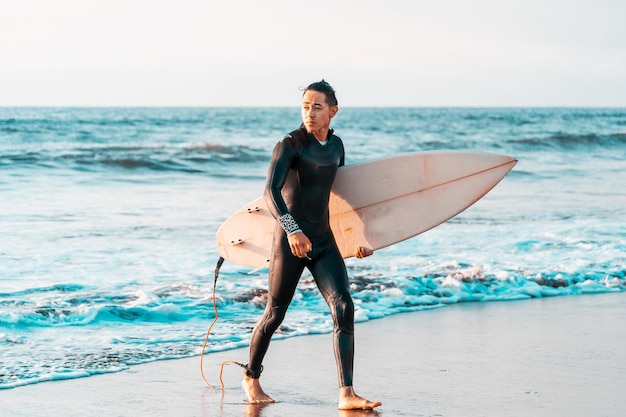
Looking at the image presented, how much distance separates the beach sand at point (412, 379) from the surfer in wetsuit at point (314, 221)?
373 millimetres

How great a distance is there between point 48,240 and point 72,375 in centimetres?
518

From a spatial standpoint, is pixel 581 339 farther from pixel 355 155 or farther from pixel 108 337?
pixel 355 155

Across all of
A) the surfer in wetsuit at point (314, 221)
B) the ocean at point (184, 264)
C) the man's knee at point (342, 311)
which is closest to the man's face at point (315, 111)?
the surfer in wetsuit at point (314, 221)

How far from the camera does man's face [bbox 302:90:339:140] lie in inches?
165

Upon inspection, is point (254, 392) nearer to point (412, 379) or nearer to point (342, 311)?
point (342, 311)

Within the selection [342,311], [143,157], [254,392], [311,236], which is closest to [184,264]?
[254,392]

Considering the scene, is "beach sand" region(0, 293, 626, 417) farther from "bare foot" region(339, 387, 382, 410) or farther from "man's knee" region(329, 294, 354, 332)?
"man's knee" region(329, 294, 354, 332)

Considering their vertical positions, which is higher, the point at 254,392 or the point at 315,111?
the point at 315,111

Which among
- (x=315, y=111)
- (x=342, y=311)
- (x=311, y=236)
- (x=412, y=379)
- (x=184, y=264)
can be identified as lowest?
(x=184, y=264)

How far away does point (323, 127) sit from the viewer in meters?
4.25

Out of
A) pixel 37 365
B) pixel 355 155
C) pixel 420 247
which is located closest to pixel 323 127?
pixel 37 365

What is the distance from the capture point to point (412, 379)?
496 cm

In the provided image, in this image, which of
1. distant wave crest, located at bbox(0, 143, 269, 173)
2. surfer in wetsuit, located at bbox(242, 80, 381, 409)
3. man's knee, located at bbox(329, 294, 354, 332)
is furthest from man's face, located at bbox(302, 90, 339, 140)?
distant wave crest, located at bbox(0, 143, 269, 173)
